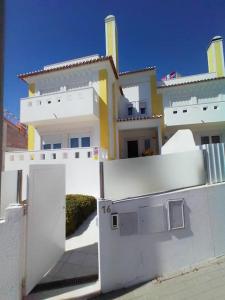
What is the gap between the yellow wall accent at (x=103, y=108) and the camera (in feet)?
44.5

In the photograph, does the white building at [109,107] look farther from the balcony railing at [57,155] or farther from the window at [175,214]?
the window at [175,214]

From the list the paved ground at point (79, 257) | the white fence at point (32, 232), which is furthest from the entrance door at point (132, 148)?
the white fence at point (32, 232)

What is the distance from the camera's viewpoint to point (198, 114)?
16453 mm

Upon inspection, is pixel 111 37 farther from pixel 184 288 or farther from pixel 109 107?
pixel 184 288

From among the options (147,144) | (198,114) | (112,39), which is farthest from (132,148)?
(112,39)

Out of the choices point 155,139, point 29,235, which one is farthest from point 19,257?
point 155,139

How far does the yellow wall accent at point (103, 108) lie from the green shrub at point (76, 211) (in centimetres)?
574

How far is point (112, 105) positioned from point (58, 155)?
20.6 feet

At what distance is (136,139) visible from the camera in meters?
18.1

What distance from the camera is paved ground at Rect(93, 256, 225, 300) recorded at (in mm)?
3469

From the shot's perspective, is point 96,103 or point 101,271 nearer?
point 101,271

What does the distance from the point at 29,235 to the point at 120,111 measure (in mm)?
15121

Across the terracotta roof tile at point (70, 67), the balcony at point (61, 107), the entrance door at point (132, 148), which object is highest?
the terracotta roof tile at point (70, 67)

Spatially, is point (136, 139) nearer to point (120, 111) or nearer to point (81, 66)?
point (120, 111)
